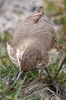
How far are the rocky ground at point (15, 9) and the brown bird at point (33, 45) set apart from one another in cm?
583

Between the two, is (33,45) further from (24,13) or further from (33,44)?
(24,13)

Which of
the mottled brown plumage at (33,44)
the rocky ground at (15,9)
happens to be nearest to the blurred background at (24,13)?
the rocky ground at (15,9)

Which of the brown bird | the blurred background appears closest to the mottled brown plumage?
the brown bird

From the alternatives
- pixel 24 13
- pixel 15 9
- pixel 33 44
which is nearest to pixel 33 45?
pixel 33 44

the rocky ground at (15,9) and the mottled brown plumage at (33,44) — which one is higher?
the mottled brown plumage at (33,44)

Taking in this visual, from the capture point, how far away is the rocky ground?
556 inches

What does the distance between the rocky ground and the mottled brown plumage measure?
5.83m

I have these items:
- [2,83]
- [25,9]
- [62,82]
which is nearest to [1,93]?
[2,83]

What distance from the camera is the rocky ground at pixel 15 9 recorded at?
1412 centimetres

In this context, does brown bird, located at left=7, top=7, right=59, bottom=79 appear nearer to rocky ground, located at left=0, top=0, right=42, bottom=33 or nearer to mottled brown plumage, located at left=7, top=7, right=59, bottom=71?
mottled brown plumage, located at left=7, top=7, right=59, bottom=71

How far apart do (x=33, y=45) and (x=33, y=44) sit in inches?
2.6

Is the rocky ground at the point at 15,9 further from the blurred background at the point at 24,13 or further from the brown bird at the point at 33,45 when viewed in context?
the brown bird at the point at 33,45

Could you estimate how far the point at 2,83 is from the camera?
7.09 metres

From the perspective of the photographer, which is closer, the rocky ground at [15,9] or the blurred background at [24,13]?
the blurred background at [24,13]
